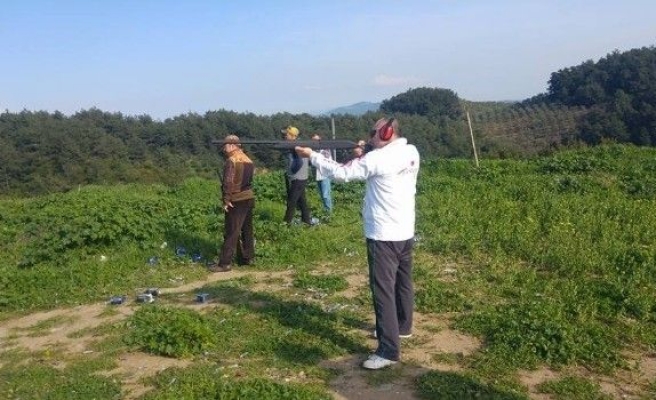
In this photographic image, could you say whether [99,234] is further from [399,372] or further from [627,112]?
[627,112]

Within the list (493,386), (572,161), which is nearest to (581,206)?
(572,161)

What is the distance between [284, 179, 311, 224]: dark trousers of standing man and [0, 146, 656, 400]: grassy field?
1.68ft

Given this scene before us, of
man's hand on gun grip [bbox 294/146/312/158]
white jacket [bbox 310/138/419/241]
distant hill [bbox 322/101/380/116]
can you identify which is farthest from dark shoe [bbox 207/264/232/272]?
distant hill [bbox 322/101/380/116]

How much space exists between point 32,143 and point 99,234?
39170mm

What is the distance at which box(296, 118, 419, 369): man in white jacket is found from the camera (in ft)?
14.9

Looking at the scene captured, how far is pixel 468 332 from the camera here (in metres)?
5.42

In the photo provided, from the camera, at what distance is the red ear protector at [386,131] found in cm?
460

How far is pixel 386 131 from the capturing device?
4.61m

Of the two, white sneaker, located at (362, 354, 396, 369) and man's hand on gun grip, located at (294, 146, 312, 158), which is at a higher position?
man's hand on gun grip, located at (294, 146, 312, 158)

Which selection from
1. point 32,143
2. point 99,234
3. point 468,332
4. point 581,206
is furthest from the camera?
point 32,143

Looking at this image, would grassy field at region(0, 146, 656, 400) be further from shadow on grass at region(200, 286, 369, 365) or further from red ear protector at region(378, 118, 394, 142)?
red ear protector at region(378, 118, 394, 142)

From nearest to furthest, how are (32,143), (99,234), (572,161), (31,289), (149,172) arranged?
1. (31,289)
2. (99,234)
3. (572,161)
4. (149,172)
5. (32,143)

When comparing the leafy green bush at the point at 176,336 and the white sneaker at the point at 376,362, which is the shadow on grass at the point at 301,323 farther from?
the leafy green bush at the point at 176,336

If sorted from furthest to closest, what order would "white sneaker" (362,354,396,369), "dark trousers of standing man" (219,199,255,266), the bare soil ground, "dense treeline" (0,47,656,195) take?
1. "dense treeline" (0,47,656,195)
2. "dark trousers of standing man" (219,199,255,266)
3. "white sneaker" (362,354,396,369)
4. the bare soil ground
